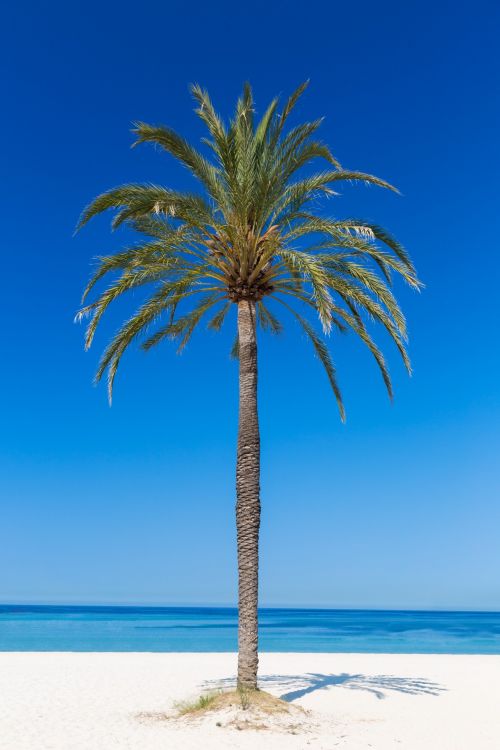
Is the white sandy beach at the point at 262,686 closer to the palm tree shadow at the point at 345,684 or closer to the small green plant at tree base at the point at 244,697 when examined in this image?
the palm tree shadow at the point at 345,684

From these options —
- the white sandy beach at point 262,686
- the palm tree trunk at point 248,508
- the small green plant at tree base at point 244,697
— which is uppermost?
the palm tree trunk at point 248,508

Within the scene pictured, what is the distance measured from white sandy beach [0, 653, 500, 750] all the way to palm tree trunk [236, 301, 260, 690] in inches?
60.6

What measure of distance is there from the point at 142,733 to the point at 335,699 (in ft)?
17.2

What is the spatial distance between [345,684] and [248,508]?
713 centimetres

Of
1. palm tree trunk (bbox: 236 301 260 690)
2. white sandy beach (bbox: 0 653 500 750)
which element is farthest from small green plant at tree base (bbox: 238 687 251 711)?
white sandy beach (bbox: 0 653 500 750)

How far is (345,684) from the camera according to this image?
1784 cm

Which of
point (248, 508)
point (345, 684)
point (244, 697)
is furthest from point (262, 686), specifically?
point (248, 508)

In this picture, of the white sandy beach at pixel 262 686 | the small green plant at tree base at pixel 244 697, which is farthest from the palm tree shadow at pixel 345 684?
the small green plant at tree base at pixel 244 697

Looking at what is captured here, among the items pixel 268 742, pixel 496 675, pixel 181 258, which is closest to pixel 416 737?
pixel 268 742

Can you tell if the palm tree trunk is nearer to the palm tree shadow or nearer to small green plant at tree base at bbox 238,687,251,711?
small green plant at tree base at bbox 238,687,251,711

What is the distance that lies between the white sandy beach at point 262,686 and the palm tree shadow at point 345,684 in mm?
32

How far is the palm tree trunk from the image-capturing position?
13273mm

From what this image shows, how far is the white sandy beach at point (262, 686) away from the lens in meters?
11.2

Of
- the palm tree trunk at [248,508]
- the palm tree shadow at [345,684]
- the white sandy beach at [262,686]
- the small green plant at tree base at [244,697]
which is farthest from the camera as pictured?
the palm tree shadow at [345,684]
